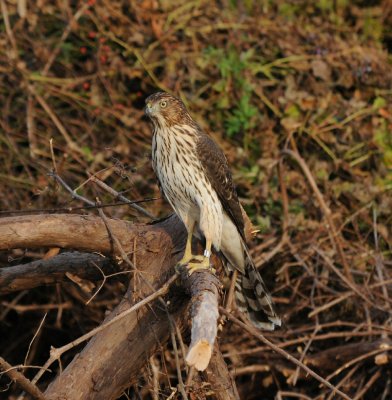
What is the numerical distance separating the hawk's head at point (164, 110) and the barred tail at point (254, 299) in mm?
807

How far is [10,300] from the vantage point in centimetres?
561

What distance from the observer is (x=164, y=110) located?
437 centimetres

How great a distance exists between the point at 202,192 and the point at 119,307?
800 mm

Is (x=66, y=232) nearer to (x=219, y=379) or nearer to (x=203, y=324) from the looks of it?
(x=219, y=379)

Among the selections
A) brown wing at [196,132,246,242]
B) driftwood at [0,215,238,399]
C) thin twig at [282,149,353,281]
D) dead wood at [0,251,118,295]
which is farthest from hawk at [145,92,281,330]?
thin twig at [282,149,353,281]

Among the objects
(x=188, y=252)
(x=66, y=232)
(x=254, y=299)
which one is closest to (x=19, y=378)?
(x=66, y=232)

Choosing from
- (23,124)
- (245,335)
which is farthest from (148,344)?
(23,124)

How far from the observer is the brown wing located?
14.1 feet

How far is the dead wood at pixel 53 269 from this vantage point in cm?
410

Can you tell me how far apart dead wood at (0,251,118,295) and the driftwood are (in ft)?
0.04

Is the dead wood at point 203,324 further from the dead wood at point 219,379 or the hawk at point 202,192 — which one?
the hawk at point 202,192

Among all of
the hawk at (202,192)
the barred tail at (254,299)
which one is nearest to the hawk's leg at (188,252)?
the hawk at (202,192)

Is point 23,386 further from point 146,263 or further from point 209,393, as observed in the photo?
point 146,263

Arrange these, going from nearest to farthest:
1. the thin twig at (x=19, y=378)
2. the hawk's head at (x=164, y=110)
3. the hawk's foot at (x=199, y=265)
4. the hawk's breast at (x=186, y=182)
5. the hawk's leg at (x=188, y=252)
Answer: the thin twig at (x=19, y=378) → the hawk's foot at (x=199, y=265) → the hawk's leg at (x=188, y=252) → the hawk's breast at (x=186, y=182) → the hawk's head at (x=164, y=110)
